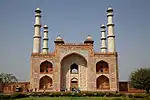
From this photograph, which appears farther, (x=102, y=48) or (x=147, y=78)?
(x=102, y=48)

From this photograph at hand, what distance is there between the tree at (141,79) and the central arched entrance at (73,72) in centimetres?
547

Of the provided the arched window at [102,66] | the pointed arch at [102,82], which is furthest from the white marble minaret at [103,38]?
the pointed arch at [102,82]

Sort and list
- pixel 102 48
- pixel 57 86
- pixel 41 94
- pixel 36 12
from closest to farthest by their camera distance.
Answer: pixel 41 94
pixel 57 86
pixel 36 12
pixel 102 48

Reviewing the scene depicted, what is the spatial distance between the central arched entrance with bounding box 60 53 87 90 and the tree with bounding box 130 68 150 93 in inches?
215

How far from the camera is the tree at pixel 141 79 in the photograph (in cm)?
2478

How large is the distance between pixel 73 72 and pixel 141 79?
24.2 ft

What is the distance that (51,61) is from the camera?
2473 centimetres

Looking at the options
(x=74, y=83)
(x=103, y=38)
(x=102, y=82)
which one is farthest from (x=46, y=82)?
(x=103, y=38)

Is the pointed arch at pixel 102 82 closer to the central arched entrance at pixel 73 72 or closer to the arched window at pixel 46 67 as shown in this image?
the central arched entrance at pixel 73 72

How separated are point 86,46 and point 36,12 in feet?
22.4

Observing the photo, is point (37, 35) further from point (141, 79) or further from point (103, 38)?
point (141, 79)

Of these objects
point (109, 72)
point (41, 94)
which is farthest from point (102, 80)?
point (41, 94)

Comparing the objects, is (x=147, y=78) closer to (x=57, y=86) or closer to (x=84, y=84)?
(x=84, y=84)

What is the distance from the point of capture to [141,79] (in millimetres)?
24922
